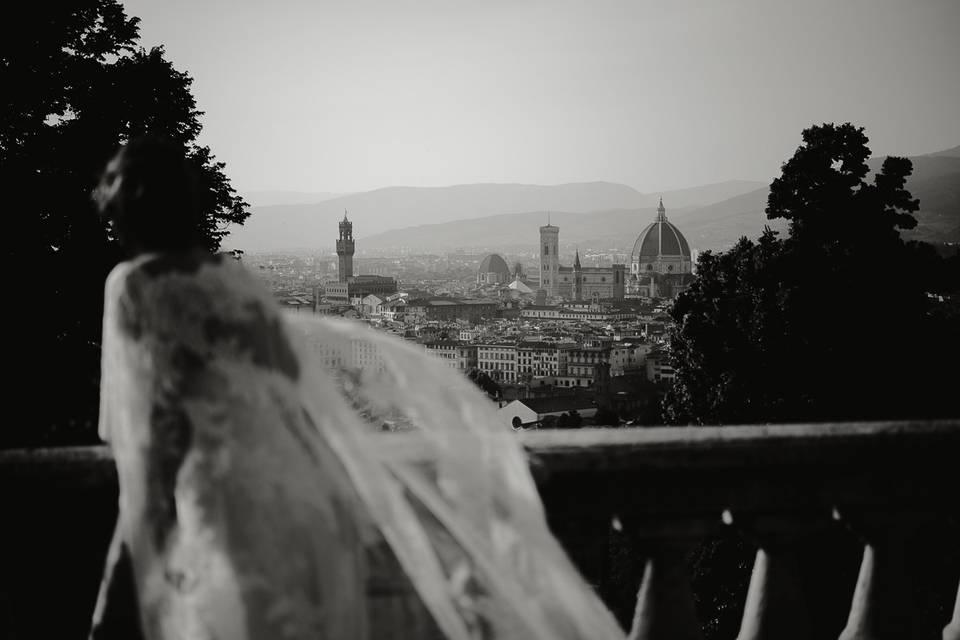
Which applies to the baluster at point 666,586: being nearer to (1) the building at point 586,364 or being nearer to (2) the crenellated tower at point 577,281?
(1) the building at point 586,364

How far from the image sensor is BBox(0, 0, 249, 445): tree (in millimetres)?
8867

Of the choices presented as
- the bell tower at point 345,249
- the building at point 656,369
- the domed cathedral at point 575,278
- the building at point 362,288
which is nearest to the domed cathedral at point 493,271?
the domed cathedral at point 575,278

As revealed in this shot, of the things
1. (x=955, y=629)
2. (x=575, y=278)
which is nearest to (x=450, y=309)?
(x=575, y=278)

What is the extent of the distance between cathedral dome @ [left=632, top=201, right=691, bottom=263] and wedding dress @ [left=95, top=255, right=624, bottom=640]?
157498 mm

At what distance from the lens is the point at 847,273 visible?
14.5 meters

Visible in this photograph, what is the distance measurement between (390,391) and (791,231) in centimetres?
1523

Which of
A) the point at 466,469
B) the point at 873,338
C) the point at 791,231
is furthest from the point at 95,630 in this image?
the point at 791,231

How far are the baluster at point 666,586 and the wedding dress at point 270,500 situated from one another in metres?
0.23

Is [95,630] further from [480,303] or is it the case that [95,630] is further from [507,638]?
[480,303]

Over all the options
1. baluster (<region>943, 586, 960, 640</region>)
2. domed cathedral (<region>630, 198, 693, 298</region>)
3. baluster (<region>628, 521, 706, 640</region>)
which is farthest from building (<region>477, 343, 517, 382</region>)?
domed cathedral (<region>630, 198, 693, 298</region>)

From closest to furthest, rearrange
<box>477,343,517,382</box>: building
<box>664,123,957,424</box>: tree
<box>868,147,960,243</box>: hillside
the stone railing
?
the stone railing
<box>664,123,957,424</box>: tree
<box>868,147,960,243</box>: hillside
<box>477,343,517,382</box>: building

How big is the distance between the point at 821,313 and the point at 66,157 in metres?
10.2

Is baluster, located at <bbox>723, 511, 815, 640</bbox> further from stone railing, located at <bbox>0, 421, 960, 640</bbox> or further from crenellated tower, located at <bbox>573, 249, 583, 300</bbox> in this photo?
crenellated tower, located at <bbox>573, 249, 583, 300</bbox>

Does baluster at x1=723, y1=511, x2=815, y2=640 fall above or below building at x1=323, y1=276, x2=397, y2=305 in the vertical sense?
above
